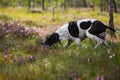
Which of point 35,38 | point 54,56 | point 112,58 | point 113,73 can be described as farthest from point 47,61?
point 35,38

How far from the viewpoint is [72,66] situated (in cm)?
895

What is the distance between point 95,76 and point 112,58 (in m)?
1.42

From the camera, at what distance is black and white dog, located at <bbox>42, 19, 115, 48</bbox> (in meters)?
11.8

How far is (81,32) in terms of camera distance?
484 inches

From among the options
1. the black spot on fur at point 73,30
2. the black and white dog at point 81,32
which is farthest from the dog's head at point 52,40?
the black spot on fur at point 73,30

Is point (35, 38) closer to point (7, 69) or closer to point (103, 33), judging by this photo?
point (103, 33)

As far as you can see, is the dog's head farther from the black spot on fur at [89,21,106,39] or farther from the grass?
the black spot on fur at [89,21,106,39]

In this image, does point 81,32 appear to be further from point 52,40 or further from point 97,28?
point 52,40

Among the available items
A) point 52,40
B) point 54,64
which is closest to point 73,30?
point 52,40

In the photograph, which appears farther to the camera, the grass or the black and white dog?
the black and white dog

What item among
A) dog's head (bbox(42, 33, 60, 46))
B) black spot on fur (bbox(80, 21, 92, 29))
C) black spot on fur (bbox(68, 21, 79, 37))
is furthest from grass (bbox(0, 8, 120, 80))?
black spot on fur (bbox(80, 21, 92, 29))

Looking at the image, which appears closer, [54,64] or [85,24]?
[54,64]

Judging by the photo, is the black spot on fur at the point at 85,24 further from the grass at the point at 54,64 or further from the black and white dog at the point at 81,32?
the grass at the point at 54,64

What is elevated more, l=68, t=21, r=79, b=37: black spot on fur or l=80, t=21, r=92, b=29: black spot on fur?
l=80, t=21, r=92, b=29: black spot on fur
